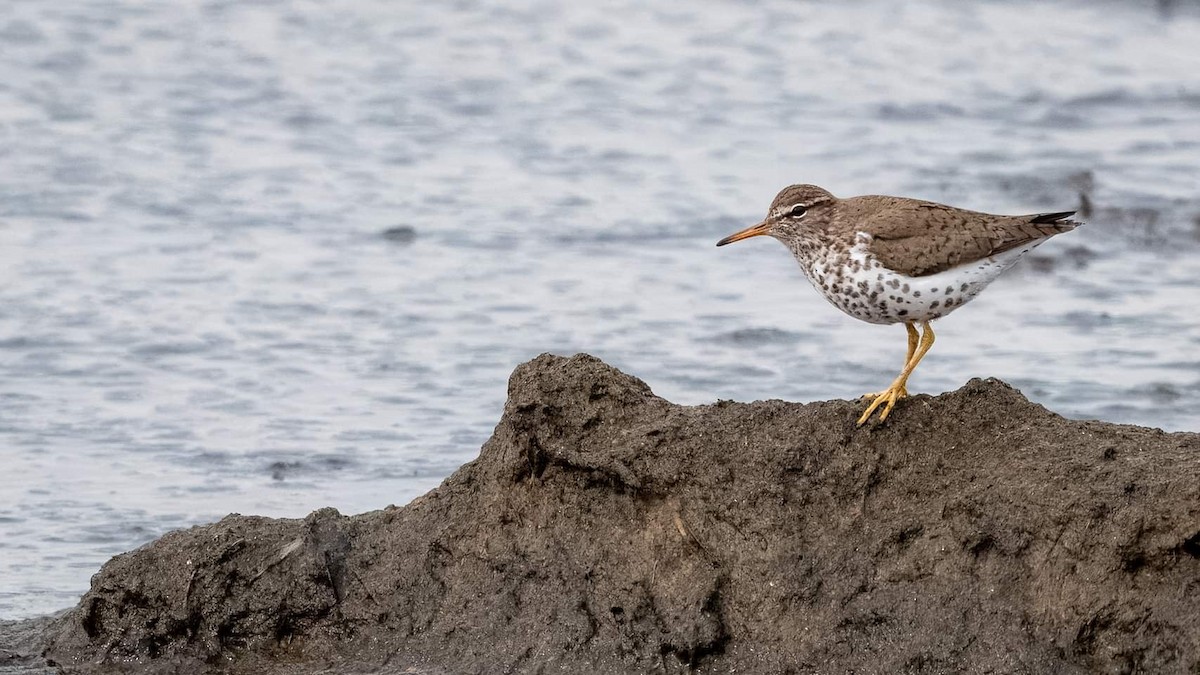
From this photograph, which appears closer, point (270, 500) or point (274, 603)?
point (274, 603)

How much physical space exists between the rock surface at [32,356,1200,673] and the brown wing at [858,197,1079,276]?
0.50 metres

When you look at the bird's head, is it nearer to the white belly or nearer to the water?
the white belly

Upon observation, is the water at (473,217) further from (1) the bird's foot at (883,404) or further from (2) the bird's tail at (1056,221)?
(2) the bird's tail at (1056,221)

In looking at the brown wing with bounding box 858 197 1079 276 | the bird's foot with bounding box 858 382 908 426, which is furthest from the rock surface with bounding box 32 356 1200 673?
the brown wing with bounding box 858 197 1079 276

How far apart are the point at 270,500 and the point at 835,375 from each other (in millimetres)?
3349

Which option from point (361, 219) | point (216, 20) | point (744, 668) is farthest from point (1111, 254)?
point (216, 20)

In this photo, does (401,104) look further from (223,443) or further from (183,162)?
(223,443)

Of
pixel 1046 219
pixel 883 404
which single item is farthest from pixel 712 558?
pixel 1046 219

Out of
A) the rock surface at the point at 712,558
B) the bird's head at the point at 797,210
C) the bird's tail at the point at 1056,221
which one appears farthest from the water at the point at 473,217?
the bird's tail at the point at 1056,221

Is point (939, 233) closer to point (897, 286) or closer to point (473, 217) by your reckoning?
point (897, 286)

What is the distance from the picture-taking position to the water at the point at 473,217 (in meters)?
8.80

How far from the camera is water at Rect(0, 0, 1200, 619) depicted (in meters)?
8.80

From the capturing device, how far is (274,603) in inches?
225

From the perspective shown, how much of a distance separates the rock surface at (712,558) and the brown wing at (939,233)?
1.65ft
